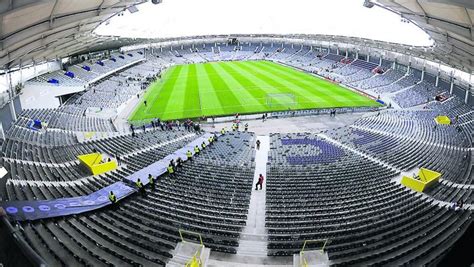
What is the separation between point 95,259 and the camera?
11.1 meters

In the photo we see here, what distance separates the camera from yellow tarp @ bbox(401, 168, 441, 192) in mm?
18192

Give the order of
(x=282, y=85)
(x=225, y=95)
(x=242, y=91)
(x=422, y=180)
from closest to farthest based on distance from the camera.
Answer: (x=422, y=180) → (x=225, y=95) → (x=242, y=91) → (x=282, y=85)

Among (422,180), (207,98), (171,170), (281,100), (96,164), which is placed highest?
(96,164)

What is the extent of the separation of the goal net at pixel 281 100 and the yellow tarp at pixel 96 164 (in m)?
26.7

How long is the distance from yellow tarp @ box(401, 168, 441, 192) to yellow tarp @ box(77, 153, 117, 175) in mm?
17916

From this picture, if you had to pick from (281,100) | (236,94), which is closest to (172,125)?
(236,94)

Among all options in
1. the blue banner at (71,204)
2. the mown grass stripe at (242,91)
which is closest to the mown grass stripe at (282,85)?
the mown grass stripe at (242,91)

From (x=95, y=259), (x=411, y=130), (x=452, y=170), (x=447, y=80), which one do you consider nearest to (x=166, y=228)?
(x=95, y=259)

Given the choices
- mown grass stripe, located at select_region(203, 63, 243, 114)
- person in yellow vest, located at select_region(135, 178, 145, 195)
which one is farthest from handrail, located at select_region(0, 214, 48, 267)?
mown grass stripe, located at select_region(203, 63, 243, 114)

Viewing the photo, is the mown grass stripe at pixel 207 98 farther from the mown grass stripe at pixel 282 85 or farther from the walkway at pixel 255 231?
the walkway at pixel 255 231

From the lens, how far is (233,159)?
24.0 meters

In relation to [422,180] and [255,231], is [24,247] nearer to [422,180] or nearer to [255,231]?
[255,231]

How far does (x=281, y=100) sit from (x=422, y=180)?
28.6 meters

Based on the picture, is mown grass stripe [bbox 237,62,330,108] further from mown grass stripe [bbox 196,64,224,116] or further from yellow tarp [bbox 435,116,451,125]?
yellow tarp [bbox 435,116,451,125]
